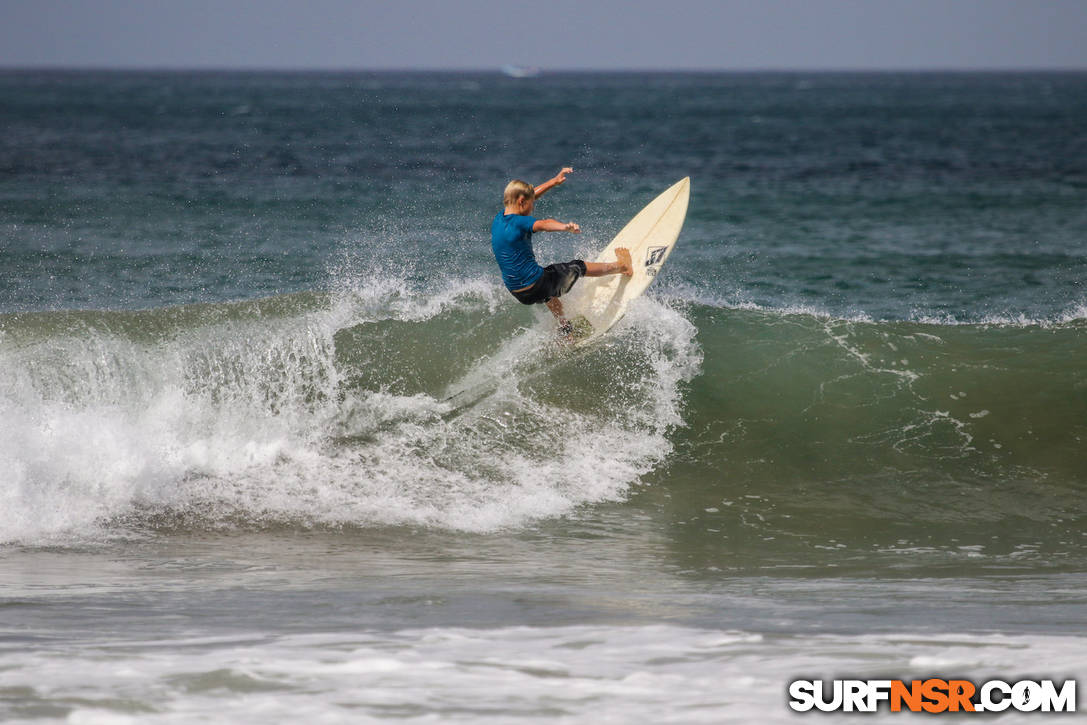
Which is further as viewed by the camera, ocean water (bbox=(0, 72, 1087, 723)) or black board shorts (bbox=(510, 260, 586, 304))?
black board shorts (bbox=(510, 260, 586, 304))

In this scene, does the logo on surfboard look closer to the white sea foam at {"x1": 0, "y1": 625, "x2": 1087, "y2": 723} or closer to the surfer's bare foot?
the surfer's bare foot

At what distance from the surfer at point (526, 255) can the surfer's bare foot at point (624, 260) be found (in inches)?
13.8

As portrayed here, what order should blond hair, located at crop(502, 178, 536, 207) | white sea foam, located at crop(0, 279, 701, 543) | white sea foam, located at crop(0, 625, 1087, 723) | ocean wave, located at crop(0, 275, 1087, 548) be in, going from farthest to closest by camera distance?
1. blond hair, located at crop(502, 178, 536, 207)
2. ocean wave, located at crop(0, 275, 1087, 548)
3. white sea foam, located at crop(0, 279, 701, 543)
4. white sea foam, located at crop(0, 625, 1087, 723)

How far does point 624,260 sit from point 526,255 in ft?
3.91

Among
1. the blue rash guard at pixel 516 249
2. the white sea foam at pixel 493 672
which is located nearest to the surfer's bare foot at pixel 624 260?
the blue rash guard at pixel 516 249

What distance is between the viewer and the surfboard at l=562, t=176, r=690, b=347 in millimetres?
9266

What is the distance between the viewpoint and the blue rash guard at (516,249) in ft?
27.1

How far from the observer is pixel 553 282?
8594 mm

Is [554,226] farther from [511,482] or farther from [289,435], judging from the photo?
[289,435]

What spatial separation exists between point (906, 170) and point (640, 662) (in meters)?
31.9

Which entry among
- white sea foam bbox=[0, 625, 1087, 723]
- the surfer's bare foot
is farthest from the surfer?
white sea foam bbox=[0, 625, 1087, 723]

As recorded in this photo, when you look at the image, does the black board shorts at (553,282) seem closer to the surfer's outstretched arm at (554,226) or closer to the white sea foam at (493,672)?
the surfer's outstretched arm at (554,226)

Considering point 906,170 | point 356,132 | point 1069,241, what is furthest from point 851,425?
A: point 356,132

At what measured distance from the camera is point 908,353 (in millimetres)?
9977
